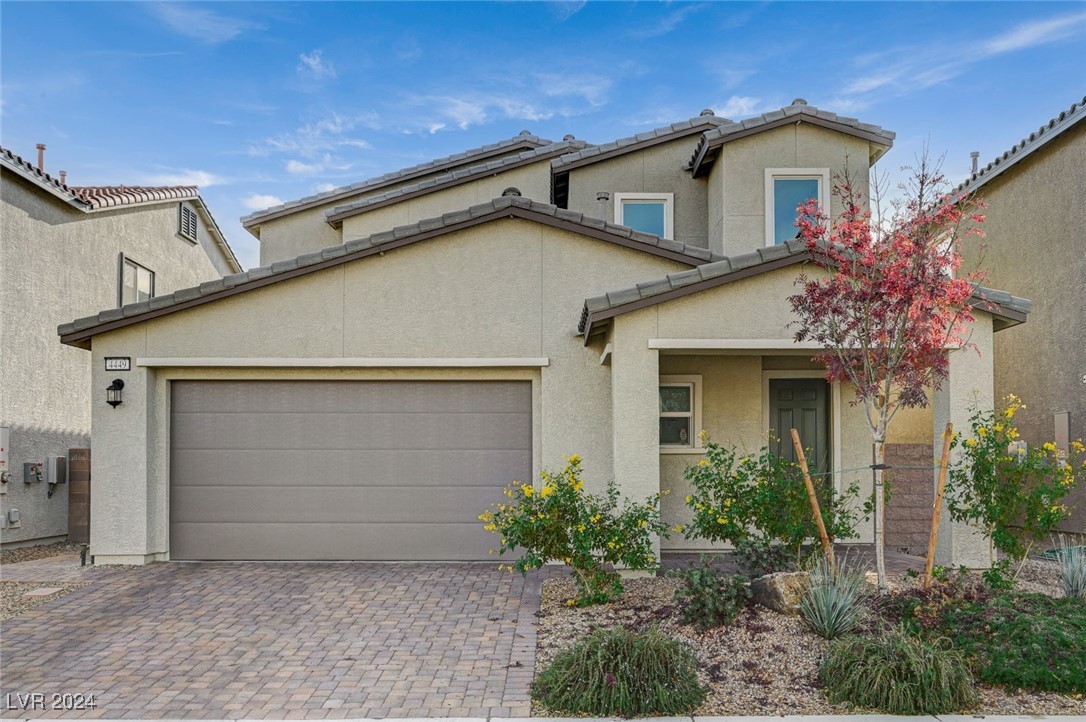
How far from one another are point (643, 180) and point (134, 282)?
32.2ft

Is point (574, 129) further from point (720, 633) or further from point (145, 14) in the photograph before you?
point (720, 633)

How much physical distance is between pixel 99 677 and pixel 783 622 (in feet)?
17.8

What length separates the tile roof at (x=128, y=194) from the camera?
13688mm

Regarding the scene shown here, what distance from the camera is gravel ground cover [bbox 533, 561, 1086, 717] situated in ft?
17.6

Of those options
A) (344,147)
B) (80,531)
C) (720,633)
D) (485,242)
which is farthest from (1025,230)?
(80,531)

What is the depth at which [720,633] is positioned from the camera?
21.6 ft

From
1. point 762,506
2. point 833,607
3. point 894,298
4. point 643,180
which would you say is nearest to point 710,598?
point 833,607

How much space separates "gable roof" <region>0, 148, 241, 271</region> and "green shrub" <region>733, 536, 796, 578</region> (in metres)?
11.2

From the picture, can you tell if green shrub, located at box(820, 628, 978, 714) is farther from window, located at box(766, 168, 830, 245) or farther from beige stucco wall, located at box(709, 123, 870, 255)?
window, located at box(766, 168, 830, 245)

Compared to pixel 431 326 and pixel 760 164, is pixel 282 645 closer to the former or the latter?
pixel 431 326

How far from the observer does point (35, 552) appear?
38.5ft

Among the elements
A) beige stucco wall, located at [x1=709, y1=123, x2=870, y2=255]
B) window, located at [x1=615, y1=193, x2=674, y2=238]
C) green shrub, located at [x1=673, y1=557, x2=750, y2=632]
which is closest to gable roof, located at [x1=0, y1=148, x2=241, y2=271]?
window, located at [x1=615, y1=193, x2=674, y2=238]

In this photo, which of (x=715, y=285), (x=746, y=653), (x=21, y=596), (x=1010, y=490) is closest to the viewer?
(x=746, y=653)

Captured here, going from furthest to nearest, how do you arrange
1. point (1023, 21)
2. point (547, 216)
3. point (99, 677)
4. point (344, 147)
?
point (344, 147), point (1023, 21), point (547, 216), point (99, 677)
